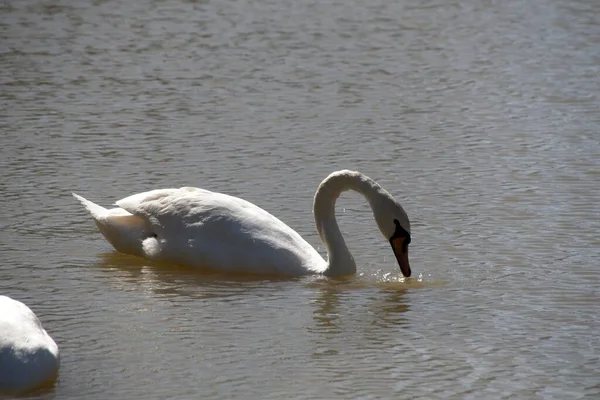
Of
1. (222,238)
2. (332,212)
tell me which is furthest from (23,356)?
(332,212)

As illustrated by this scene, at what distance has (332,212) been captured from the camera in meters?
9.98

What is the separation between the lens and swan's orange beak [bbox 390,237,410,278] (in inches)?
371

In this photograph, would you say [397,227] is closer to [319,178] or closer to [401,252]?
[401,252]

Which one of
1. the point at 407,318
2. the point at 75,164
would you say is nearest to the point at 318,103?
the point at 75,164

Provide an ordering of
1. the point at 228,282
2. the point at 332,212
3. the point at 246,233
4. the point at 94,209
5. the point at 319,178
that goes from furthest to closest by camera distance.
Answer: the point at 319,178
the point at 94,209
the point at 332,212
the point at 246,233
the point at 228,282

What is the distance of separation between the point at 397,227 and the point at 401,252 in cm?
17

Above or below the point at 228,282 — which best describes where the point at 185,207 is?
above

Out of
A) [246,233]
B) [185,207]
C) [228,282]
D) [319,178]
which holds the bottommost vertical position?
[228,282]

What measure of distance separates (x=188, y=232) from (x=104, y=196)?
5.74 feet

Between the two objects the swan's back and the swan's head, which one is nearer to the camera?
the swan's head

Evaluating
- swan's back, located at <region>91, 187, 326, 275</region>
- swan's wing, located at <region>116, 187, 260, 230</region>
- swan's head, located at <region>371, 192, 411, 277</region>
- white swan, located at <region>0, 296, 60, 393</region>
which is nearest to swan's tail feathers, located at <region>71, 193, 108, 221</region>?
swan's wing, located at <region>116, 187, 260, 230</region>

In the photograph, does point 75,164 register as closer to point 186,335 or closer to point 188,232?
point 188,232

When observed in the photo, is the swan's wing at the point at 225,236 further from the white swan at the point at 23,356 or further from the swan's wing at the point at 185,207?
the white swan at the point at 23,356

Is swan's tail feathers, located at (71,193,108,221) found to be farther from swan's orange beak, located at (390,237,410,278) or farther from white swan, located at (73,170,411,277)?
swan's orange beak, located at (390,237,410,278)
